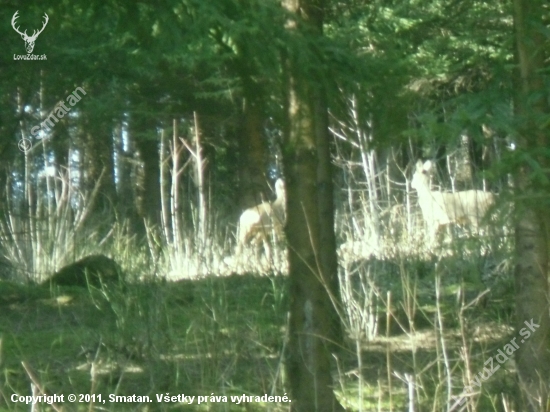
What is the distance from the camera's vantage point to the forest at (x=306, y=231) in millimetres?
4781

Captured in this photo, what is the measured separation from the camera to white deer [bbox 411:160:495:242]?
341 inches

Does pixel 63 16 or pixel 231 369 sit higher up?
pixel 63 16

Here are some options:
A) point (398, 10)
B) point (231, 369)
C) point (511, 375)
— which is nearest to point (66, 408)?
point (231, 369)

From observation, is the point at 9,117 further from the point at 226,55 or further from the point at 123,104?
the point at 226,55

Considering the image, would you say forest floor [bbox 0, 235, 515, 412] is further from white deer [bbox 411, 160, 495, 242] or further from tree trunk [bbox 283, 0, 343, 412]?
white deer [bbox 411, 160, 495, 242]

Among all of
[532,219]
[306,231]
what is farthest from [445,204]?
[306,231]

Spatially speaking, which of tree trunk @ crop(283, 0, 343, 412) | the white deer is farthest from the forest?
the white deer

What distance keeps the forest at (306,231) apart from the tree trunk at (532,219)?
0.01 m

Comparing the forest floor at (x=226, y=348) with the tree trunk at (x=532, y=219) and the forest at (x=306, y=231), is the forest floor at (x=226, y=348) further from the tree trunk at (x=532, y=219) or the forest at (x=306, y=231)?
the tree trunk at (x=532, y=219)

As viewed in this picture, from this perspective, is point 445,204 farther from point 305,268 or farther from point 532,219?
point 305,268

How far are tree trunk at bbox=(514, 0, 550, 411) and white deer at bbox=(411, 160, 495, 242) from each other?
7.41 feet

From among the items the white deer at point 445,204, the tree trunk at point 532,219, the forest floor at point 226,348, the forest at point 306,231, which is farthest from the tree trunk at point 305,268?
the white deer at point 445,204

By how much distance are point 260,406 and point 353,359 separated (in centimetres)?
141

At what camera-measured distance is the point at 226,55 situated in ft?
16.0
